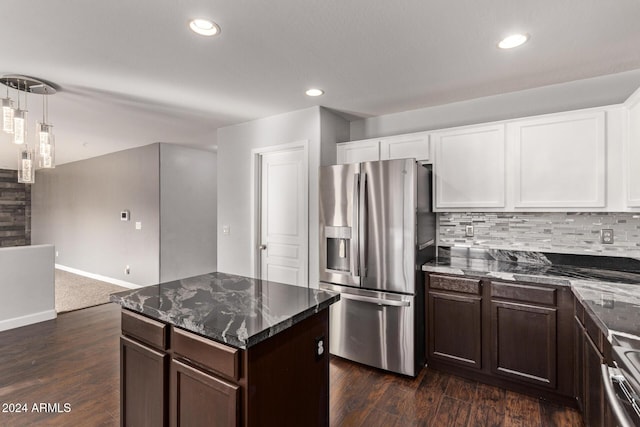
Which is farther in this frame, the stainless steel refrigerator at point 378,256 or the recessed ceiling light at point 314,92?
the recessed ceiling light at point 314,92

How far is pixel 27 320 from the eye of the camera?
375cm

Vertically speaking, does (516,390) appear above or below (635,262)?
below

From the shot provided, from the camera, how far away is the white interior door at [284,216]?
11.1 feet

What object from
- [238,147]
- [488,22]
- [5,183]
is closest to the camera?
[488,22]

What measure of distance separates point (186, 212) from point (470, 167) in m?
4.67

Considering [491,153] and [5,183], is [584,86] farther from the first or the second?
[5,183]

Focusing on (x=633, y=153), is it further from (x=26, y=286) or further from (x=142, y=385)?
(x=26, y=286)

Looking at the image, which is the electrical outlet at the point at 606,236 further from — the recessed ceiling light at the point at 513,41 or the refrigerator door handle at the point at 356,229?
the refrigerator door handle at the point at 356,229

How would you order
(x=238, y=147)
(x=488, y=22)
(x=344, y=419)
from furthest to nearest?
(x=238, y=147) < (x=344, y=419) < (x=488, y=22)

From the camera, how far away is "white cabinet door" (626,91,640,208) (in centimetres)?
204

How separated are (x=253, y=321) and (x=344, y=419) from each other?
129cm

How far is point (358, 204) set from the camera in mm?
2803

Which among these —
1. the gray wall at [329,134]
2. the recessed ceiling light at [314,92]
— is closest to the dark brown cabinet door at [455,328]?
the gray wall at [329,134]

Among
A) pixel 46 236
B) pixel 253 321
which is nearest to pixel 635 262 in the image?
pixel 253 321
